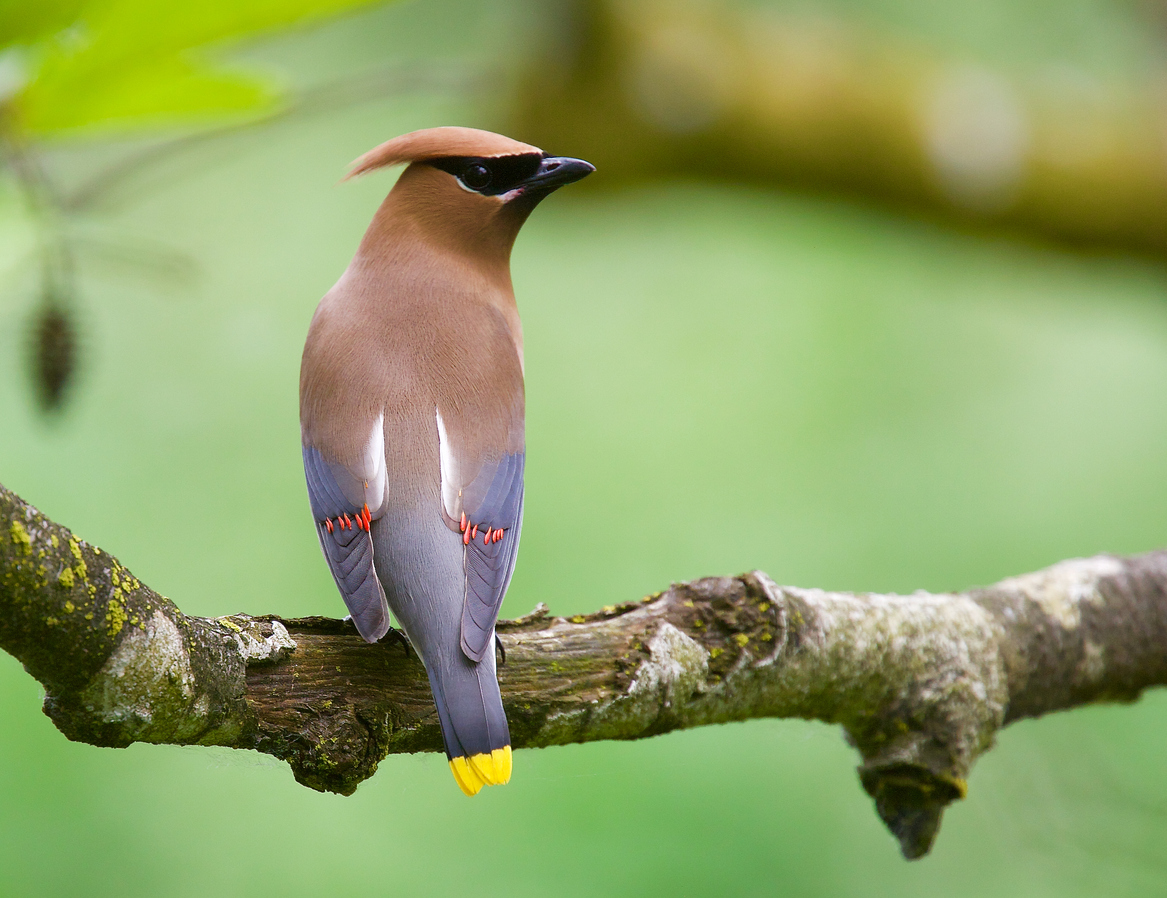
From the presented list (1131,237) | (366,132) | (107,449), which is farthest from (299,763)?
(366,132)

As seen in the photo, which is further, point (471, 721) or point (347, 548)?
point (347, 548)

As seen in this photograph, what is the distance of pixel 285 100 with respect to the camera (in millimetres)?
1921

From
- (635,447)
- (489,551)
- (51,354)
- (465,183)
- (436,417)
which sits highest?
(465,183)

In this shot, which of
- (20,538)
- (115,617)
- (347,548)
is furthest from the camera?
(347,548)

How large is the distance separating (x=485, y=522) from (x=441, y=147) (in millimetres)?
750

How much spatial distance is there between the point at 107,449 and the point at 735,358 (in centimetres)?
281

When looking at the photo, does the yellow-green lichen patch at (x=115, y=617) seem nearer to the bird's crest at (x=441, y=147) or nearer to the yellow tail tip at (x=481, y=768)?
the yellow tail tip at (x=481, y=768)

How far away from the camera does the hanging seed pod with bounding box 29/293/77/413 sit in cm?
202

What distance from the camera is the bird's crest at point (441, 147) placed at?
2.31 m

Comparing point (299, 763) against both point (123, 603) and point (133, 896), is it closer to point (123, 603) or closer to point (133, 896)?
point (123, 603)

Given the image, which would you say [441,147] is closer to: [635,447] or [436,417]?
[436,417]

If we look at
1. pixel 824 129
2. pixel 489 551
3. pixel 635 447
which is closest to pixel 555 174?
pixel 489 551

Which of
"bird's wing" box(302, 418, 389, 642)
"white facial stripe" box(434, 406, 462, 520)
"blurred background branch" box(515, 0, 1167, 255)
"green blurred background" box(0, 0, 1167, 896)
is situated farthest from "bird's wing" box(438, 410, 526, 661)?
"blurred background branch" box(515, 0, 1167, 255)

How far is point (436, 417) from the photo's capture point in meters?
2.10
